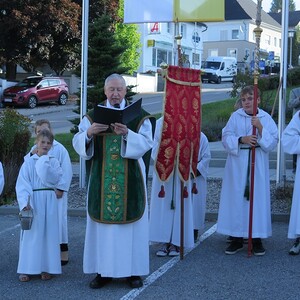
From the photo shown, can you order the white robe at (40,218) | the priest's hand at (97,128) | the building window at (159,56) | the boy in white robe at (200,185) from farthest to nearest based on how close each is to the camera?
the building window at (159,56) < the boy in white robe at (200,185) < the white robe at (40,218) < the priest's hand at (97,128)

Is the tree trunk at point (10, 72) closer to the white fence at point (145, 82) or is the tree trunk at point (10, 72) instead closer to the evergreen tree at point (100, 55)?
the white fence at point (145, 82)

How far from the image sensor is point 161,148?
7.24 metres

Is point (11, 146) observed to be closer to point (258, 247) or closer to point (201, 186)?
point (201, 186)

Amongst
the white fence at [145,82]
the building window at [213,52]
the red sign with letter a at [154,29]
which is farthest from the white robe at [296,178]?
the building window at [213,52]

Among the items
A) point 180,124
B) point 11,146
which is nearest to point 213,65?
point 11,146

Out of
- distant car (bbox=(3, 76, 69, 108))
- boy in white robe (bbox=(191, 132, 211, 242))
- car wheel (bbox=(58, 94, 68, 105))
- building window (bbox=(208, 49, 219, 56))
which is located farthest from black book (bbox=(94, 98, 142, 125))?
building window (bbox=(208, 49, 219, 56))

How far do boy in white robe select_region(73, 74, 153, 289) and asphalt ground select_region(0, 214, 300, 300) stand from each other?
25 cm

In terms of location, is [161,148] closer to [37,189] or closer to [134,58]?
[37,189]

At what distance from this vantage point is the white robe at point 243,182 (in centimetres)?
748

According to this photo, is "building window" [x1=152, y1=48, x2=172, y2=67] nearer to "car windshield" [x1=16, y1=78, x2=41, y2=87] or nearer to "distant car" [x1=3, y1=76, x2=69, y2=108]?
"distant car" [x1=3, y1=76, x2=69, y2=108]

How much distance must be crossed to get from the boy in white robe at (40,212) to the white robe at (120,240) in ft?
1.60

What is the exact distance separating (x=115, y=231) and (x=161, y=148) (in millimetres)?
1511

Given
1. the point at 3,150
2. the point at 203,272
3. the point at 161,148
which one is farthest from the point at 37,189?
the point at 3,150

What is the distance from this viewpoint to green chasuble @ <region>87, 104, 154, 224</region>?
614 cm
